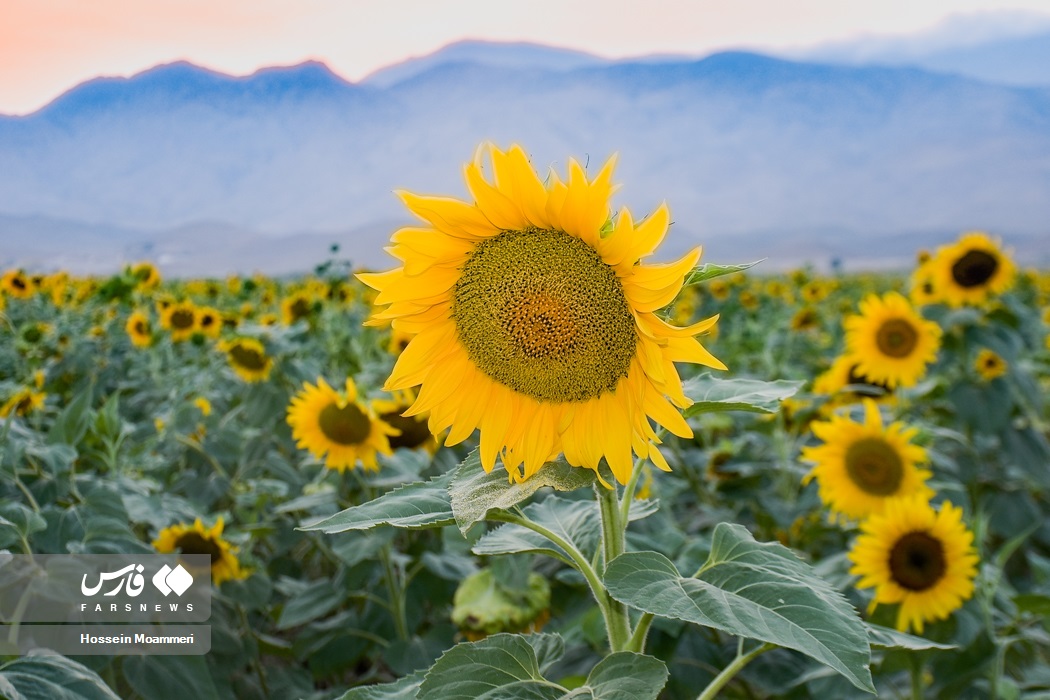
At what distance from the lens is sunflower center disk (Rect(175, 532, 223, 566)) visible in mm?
2266

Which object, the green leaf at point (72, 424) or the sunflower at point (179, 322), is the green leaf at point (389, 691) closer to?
the green leaf at point (72, 424)

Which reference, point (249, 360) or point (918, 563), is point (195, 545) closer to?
point (249, 360)

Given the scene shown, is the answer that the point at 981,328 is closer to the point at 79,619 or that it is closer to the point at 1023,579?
the point at 1023,579

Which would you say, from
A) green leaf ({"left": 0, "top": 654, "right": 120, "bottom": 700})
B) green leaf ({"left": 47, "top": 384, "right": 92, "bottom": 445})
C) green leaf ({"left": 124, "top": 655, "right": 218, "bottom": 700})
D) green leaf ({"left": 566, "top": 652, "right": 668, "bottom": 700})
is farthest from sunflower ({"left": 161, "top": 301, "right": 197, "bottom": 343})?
green leaf ({"left": 566, "top": 652, "right": 668, "bottom": 700})

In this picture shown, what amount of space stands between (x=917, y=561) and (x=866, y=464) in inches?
18.7

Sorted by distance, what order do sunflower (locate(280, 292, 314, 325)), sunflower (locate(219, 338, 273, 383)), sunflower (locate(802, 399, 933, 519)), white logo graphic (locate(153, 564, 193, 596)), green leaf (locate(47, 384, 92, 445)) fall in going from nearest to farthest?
white logo graphic (locate(153, 564, 193, 596)) < green leaf (locate(47, 384, 92, 445)) < sunflower (locate(802, 399, 933, 519)) < sunflower (locate(219, 338, 273, 383)) < sunflower (locate(280, 292, 314, 325))

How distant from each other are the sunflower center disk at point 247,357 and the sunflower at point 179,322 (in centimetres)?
165

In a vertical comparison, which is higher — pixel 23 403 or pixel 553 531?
pixel 553 531

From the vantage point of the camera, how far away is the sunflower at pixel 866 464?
2393mm

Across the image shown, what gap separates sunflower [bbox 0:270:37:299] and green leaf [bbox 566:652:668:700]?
22.1 feet

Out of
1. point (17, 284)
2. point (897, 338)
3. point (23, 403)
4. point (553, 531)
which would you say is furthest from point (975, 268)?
point (17, 284)

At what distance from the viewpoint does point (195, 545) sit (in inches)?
89.4

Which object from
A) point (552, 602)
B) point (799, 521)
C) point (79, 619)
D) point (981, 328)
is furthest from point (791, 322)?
point (79, 619)

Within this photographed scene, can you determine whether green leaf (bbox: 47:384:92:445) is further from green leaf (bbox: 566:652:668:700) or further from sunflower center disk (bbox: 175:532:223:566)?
green leaf (bbox: 566:652:668:700)
